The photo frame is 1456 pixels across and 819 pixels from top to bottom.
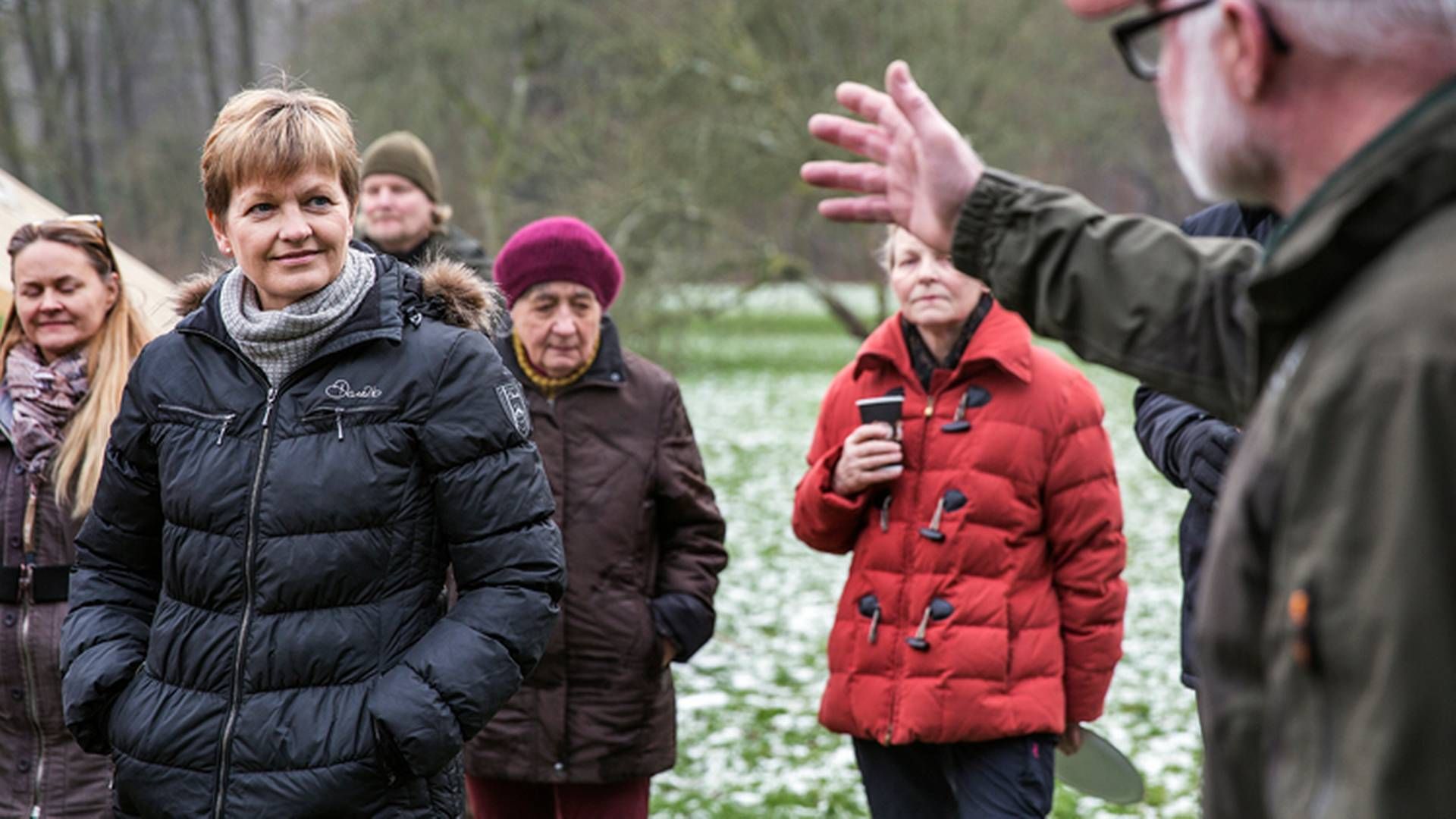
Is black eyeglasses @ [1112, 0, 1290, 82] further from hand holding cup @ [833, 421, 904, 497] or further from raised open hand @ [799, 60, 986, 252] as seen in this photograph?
hand holding cup @ [833, 421, 904, 497]

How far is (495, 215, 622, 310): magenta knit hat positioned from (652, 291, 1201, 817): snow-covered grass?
2146 mm

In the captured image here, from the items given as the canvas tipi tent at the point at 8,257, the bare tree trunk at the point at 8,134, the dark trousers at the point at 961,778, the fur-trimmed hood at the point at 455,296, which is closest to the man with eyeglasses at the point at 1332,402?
the fur-trimmed hood at the point at 455,296

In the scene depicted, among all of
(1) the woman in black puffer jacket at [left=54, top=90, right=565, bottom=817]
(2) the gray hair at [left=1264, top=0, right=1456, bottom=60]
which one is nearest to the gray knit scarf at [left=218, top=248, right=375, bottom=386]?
(1) the woman in black puffer jacket at [left=54, top=90, right=565, bottom=817]

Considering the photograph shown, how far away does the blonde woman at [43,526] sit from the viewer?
12.1 feet

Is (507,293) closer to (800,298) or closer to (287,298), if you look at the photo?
(287,298)

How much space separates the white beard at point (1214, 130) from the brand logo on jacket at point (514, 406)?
155 centimetres

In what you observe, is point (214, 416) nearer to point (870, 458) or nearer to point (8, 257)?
point (870, 458)

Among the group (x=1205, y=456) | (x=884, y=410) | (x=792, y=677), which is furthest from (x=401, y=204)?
(x=1205, y=456)

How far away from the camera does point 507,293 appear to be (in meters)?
4.39

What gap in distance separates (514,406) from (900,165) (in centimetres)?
110

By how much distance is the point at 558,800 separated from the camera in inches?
165

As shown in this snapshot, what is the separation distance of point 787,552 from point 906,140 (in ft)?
27.3

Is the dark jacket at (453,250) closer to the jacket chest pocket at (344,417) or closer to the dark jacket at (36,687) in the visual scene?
the dark jacket at (36,687)

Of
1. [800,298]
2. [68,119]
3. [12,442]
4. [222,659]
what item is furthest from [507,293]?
[800,298]
